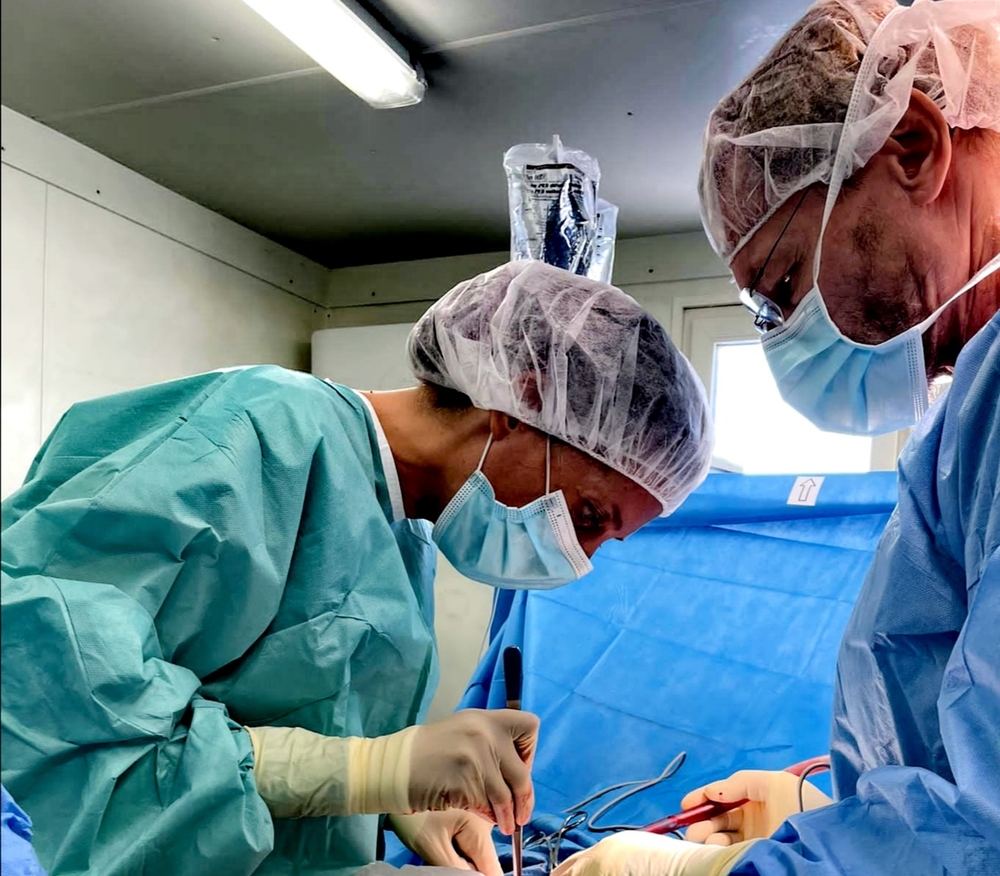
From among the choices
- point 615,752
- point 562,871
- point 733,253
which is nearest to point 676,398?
point 733,253

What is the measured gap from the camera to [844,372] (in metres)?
1.07

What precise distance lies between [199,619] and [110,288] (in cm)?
35

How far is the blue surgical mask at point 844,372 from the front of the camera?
3.31ft

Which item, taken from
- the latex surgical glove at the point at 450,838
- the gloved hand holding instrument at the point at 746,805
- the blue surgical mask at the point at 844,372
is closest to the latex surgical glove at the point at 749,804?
the gloved hand holding instrument at the point at 746,805

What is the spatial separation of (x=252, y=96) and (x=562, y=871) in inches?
37.6

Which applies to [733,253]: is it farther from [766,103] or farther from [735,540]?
[735,540]

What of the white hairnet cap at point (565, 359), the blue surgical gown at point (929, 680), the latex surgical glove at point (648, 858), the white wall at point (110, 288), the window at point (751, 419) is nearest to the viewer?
the white wall at point (110, 288)

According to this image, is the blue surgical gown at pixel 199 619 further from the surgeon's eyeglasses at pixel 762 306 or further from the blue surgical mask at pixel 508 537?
the surgeon's eyeglasses at pixel 762 306

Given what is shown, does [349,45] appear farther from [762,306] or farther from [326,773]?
[326,773]

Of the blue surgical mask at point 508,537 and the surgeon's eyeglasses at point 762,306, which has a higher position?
the surgeon's eyeglasses at point 762,306

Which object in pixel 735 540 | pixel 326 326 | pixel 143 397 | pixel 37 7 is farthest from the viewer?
pixel 735 540

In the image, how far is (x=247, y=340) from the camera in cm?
108

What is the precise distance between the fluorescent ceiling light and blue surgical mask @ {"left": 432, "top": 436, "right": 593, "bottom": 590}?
0.47 metres

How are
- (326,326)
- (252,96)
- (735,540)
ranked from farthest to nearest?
(735,540), (326,326), (252,96)
